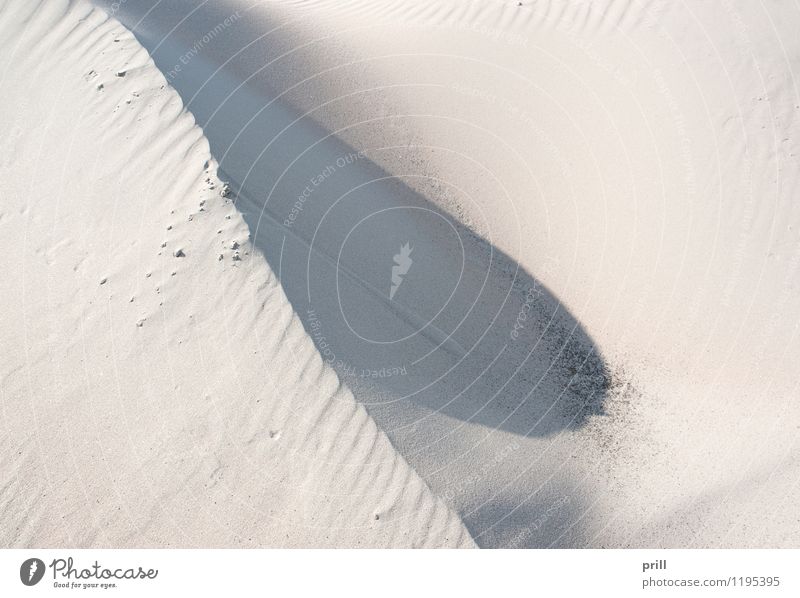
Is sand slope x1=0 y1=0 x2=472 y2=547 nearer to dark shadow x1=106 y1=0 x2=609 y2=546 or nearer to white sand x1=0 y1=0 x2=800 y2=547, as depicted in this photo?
white sand x1=0 y1=0 x2=800 y2=547

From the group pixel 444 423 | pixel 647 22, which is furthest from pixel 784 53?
pixel 444 423

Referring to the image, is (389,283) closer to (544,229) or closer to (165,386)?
(544,229)

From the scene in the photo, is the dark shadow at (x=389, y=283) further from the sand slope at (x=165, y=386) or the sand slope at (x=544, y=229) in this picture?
the sand slope at (x=165, y=386)
